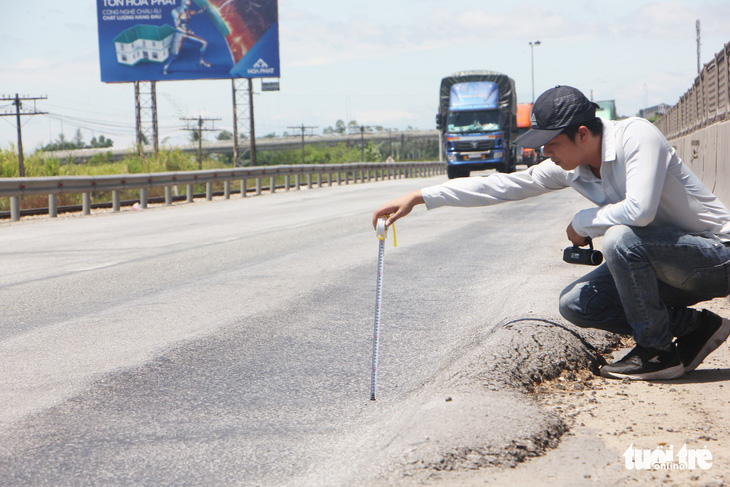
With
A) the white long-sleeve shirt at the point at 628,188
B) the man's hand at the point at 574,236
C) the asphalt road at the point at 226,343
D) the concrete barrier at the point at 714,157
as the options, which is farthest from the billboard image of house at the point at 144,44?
the man's hand at the point at 574,236

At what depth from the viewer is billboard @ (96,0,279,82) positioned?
133 ft

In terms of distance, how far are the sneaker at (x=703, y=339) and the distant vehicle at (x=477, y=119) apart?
30112 mm

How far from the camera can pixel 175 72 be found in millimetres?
41625

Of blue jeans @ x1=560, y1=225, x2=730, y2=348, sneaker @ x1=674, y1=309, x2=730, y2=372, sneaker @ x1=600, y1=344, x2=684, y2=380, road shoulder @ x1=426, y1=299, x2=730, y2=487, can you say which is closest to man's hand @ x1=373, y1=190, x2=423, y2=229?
blue jeans @ x1=560, y1=225, x2=730, y2=348

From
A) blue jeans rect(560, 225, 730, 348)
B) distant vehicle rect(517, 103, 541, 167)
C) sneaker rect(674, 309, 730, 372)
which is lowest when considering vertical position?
sneaker rect(674, 309, 730, 372)

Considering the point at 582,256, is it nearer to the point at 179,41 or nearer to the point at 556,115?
the point at 556,115

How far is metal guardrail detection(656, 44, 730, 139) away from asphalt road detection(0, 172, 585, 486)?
3.27 m

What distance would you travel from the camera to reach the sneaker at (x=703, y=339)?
170 inches

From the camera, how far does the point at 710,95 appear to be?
43.0 ft

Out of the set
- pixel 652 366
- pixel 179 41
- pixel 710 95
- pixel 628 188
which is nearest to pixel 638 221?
pixel 628 188

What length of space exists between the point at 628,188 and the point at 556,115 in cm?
47

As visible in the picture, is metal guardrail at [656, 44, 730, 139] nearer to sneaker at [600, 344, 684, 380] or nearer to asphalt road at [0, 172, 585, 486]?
asphalt road at [0, 172, 585, 486]

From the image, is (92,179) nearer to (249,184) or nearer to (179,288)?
(179,288)

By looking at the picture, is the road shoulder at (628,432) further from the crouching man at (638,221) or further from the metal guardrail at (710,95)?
the metal guardrail at (710,95)
